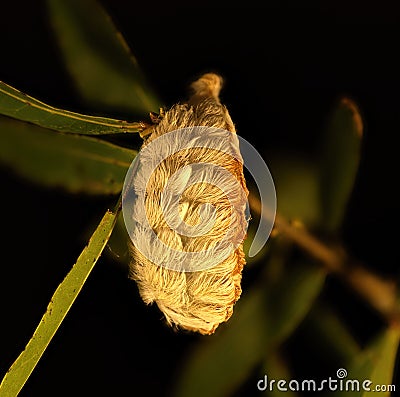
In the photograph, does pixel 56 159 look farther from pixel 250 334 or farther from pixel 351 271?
pixel 351 271

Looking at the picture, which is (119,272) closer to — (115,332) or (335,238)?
(115,332)

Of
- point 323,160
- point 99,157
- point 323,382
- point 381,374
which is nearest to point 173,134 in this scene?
point 99,157

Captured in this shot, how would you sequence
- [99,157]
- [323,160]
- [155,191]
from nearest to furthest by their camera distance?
[155,191] → [99,157] → [323,160]

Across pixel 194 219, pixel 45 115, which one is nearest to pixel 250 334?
pixel 194 219

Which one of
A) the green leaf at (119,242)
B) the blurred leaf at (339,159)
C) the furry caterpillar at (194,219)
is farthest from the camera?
the blurred leaf at (339,159)

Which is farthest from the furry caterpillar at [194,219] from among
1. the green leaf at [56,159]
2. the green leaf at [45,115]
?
the green leaf at [56,159]

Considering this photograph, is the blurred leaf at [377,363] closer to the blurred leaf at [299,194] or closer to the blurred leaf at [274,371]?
the blurred leaf at [274,371]
